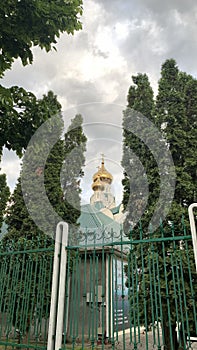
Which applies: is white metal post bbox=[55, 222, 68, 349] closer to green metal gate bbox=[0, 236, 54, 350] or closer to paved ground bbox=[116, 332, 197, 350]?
green metal gate bbox=[0, 236, 54, 350]

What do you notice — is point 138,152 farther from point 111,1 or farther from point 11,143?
point 111,1

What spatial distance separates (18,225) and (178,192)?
4633 mm

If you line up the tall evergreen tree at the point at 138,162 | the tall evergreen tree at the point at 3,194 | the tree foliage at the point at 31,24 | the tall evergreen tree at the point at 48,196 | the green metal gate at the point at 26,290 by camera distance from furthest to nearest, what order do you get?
the tall evergreen tree at the point at 3,194
the tall evergreen tree at the point at 48,196
the tall evergreen tree at the point at 138,162
the tree foliage at the point at 31,24
the green metal gate at the point at 26,290

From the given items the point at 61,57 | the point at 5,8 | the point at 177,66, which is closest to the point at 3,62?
the point at 5,8

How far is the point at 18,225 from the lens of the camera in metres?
7.73

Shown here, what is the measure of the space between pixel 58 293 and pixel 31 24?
4.35m

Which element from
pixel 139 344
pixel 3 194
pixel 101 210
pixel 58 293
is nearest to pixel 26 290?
pixel 58 293

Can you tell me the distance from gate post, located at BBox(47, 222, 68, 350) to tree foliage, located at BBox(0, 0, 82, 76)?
325 centimetres

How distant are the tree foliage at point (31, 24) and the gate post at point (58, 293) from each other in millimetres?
3246

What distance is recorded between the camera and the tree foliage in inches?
175

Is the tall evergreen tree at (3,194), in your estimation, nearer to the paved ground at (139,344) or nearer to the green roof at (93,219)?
the green roof at (93,219)

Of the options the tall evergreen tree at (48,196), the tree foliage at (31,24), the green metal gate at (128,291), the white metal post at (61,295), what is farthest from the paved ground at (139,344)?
the tree foliage at (31,24)

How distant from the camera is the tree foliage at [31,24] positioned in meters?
4.44

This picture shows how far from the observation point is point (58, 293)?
2.85m
